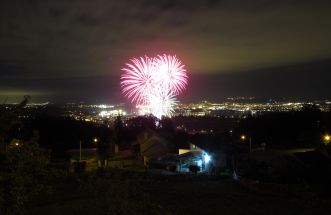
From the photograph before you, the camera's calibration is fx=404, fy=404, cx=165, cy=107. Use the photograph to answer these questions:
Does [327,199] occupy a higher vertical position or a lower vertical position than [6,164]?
lower

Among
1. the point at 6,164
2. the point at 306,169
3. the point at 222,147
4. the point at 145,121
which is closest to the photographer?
the point at 6,164

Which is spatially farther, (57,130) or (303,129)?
(57,130)

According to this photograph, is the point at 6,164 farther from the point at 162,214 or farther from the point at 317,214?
the point at 317,214

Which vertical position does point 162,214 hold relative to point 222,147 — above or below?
below

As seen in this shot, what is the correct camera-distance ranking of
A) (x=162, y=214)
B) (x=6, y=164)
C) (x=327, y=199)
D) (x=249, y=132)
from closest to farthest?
(x=6, y=164), (x=162, y=214), (x=327, y=199), (x=249, y=132)

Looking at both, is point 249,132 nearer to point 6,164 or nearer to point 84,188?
point 84,188

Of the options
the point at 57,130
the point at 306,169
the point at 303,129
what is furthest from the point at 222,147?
the point at 57,130

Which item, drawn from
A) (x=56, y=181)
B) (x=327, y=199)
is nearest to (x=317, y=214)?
(x=327, y=199)

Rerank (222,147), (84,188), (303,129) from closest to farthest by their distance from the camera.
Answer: (84,188) < (222,147) < (303,129)

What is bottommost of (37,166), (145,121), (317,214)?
(317,214)

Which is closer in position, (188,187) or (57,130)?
(188,187)
